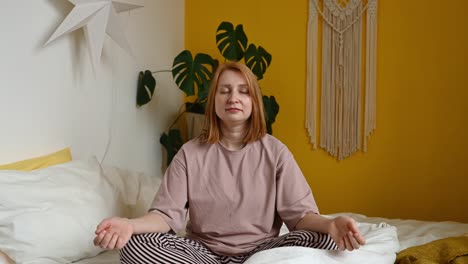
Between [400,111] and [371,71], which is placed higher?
[371,71]

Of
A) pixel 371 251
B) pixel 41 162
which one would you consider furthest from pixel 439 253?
pixel 41 162

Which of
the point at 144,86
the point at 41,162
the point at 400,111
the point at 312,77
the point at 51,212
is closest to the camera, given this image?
the point at 51,212

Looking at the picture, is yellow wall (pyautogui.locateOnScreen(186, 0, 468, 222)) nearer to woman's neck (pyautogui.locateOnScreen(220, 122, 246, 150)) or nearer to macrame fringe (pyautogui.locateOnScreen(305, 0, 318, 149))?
macrame fringe (pyautogui.locateOnScreen(305, 0, 318, 149))

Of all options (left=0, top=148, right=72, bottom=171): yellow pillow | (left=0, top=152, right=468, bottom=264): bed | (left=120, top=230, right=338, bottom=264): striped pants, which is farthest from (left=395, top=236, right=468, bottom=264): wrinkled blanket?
(left=0, top=148, right=72, bottom=171): yellow pillow

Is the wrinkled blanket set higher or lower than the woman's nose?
lower

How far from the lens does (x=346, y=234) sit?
4.33 feet

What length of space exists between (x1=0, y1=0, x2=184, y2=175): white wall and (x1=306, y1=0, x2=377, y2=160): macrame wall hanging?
0.78 m

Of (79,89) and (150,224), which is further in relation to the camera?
(79,89)

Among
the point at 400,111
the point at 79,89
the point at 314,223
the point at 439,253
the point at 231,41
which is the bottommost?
the point at 439,253

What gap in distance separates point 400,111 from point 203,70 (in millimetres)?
1051

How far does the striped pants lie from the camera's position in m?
1.37

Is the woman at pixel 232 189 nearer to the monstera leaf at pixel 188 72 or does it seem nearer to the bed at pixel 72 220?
the bed at pixel 72 220

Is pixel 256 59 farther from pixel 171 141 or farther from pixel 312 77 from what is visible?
pixel 171 141

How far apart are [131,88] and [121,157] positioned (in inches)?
13.2
